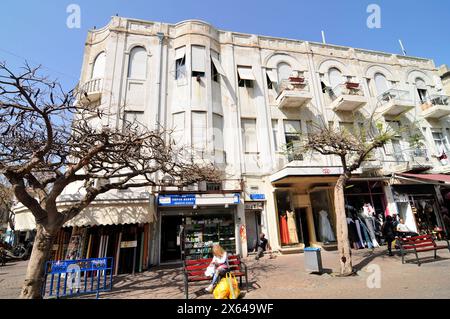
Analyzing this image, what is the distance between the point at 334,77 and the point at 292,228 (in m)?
12.8

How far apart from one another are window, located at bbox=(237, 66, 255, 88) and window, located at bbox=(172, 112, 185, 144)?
198 inches

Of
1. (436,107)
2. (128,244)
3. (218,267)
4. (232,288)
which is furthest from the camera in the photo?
(436,107)

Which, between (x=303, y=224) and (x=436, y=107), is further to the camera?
(x=436, y=107)

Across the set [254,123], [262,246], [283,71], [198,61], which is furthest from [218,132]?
[283,71]

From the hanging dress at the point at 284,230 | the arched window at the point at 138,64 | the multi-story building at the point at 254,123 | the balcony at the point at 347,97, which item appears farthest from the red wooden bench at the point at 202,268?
the balcony at the point at 347,97

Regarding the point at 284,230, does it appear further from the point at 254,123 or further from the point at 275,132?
the point at 254,123

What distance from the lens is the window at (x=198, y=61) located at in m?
15.5

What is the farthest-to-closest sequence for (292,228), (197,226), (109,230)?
(292,228), (197,226), (109,230)

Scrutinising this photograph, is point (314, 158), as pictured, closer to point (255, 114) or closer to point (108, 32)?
point (255, 114)

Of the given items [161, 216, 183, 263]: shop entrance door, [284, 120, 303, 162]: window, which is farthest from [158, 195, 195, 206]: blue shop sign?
[284, 120, 303, 162]: window

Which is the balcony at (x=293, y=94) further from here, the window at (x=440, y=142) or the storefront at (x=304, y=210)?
the window at (x=440, y=142)

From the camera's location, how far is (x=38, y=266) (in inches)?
245

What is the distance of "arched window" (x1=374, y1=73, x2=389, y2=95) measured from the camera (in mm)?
19203
